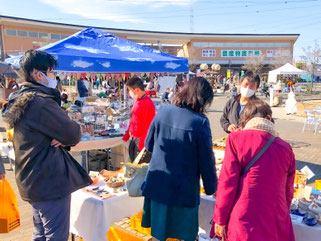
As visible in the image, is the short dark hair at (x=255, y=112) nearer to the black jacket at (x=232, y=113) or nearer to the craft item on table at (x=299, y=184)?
the craft item on table at (x=299, y=184)

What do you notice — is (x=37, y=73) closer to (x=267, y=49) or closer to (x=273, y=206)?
(x=273, y=206)

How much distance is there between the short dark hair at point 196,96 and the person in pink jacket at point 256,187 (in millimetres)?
320

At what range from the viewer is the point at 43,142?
6.08 feet

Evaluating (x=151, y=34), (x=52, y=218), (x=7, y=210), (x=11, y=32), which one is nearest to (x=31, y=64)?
(x=52, y=218)

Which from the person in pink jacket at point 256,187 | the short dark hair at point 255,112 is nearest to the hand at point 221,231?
the person in pink jacket at point 256,187

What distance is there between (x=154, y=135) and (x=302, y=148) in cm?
650

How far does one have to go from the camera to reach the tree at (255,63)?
4250 centimetres

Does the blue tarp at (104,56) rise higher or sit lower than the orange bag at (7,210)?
higher

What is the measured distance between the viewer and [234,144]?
1.72 metres

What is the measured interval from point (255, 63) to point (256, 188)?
4427 centimetres

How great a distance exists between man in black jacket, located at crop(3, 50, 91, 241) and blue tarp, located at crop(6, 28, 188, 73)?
308cm

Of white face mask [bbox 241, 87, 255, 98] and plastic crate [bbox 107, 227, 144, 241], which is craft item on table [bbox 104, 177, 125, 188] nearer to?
plastic crate [bbox 107, 227, 144, 241]

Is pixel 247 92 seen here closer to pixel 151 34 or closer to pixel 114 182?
pixel 114 182

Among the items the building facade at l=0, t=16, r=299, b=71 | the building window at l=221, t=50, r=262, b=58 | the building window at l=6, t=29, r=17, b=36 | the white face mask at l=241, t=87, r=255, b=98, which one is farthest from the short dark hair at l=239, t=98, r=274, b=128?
the building window at l=221, t=50, r=262, b=58
